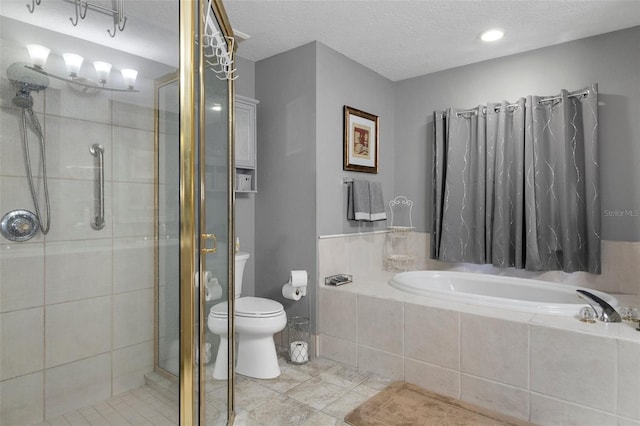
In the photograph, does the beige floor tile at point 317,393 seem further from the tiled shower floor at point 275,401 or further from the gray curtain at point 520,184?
the gray curtain at point 520,184

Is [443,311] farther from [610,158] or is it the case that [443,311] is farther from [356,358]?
[610,158]

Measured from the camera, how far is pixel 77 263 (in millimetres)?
1192

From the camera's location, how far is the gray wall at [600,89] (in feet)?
9.01

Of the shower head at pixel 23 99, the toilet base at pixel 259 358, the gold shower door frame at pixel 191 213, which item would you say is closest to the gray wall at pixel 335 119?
the toilet base at pixel 259 358

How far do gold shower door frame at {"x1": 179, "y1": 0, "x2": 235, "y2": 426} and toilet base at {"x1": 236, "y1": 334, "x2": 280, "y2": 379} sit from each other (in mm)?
1066

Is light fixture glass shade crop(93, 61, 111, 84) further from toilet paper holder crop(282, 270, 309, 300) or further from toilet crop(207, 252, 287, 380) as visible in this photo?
toilet paper holder crop(282, 270, 309, 300)

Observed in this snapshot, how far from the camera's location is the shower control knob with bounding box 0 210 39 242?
1.04 m

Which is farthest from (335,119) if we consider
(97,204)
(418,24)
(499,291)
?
(97,204)

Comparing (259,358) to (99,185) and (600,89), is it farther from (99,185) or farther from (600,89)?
(600,89)

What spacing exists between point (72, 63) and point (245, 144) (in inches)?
75.8

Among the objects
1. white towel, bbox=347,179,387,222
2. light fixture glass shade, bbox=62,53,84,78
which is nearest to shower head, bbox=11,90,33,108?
light fixture glass shade, bbox=62,53,84,78

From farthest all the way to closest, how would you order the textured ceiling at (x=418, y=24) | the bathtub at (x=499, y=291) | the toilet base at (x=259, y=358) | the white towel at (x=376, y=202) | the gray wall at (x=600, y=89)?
the white towel at (x=376, y=202), the gray wall at (x=600, y=89), the toilet base at (x=259, y=358), the textured ceiling at (x=418, y=24), the bathtub at (x=499, y=291)

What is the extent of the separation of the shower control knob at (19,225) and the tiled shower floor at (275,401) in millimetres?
543

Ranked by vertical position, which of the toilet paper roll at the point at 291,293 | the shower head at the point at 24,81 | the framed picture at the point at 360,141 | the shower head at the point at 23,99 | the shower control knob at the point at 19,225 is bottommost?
the toilet paper roll at the point at 291,293
